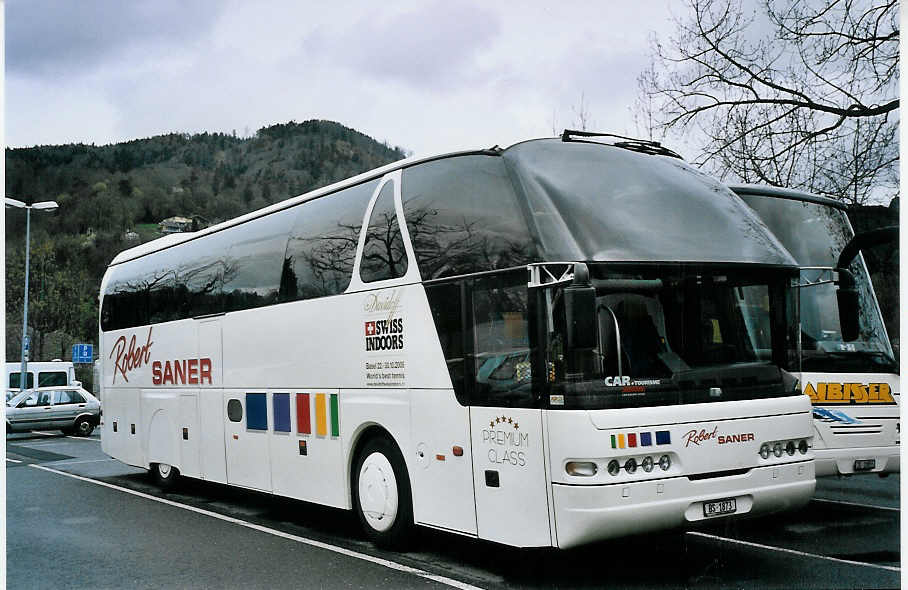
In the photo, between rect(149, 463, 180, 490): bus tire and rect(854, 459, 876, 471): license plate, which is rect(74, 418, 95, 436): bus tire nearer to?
rect(149, 463, 180, 490): bus tire

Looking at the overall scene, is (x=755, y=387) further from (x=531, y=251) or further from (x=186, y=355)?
(x=186, y=355)

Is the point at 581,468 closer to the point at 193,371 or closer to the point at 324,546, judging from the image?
the point at 324,546

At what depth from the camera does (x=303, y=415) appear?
961 cm

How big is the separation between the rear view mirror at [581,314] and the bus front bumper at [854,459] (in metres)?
4.03

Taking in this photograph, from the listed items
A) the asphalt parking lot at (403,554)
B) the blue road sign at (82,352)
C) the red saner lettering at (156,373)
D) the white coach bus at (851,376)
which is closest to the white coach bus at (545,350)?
the asphalt parking lot at (403,554)

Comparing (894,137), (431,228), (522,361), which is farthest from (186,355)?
(894,137)

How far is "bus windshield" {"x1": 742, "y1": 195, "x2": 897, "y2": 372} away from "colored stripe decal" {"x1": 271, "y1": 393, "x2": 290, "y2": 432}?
16.8 ft

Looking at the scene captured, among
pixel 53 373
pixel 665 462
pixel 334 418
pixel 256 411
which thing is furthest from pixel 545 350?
pixel 53 373

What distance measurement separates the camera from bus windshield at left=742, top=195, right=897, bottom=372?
30.1ft

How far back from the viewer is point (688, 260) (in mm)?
6816

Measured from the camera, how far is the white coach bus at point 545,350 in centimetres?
640

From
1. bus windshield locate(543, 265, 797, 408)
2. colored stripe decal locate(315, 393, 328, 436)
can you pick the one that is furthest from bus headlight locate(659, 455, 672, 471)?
colored stripe decal locate(315, 393, 328, 436)

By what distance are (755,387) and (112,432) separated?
428 inches

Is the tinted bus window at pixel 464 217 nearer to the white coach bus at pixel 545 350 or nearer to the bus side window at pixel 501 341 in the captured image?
the white coach bus at pixel 545 350
